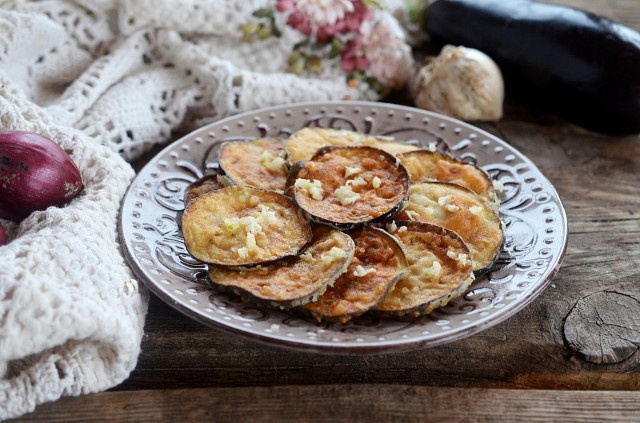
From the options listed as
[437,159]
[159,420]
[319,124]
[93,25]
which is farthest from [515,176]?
[93,25]

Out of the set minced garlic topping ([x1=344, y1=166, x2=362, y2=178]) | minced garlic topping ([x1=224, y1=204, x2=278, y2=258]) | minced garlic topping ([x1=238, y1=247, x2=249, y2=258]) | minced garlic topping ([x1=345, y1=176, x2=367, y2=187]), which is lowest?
minced garlic topping ([x1=238, y1=247, x2=249, y2=258])

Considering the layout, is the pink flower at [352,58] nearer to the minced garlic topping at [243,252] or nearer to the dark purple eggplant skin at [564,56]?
the dark purple eggplant skin at [564,56]

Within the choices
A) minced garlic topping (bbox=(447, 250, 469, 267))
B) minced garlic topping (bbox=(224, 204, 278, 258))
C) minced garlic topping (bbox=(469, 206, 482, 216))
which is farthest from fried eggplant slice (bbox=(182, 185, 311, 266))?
minced garlic topping (bbox=(469, 206, 482, 216))

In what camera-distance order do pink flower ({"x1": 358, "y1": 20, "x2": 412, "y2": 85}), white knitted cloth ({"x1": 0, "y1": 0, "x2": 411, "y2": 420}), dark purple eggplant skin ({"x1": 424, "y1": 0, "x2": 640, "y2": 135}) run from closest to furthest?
1. white knitted cloth ({"x1": 0, "y1": 0, "x2": 411, "y2": 420})
2. dark purple eggplant skin ({"x1": 424, "y1": 0, "x2": 640, "y2": 135})
3. pink flower ({"x1": 358, "y1": 20, "x2": 412, "y2": 85})

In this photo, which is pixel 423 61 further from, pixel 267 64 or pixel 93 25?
pixel 93 25

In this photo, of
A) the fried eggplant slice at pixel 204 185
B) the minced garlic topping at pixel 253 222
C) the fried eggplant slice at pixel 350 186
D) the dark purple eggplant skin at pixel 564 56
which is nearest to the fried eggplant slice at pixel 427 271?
the fried eggplant slice at pixel 350 186

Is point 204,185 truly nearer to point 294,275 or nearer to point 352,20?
point 294,275

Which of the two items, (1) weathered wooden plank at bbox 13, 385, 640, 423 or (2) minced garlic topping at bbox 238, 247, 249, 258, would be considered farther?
(2) minced garlic topping at bbox 238, 247, 249, 258

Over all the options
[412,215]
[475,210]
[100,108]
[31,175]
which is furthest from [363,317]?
[100,108]

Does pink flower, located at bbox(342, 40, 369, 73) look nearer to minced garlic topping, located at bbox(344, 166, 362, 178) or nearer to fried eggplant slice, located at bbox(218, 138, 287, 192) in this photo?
fried eggplant slice, located at bbox(218, 138, 287, 192)
